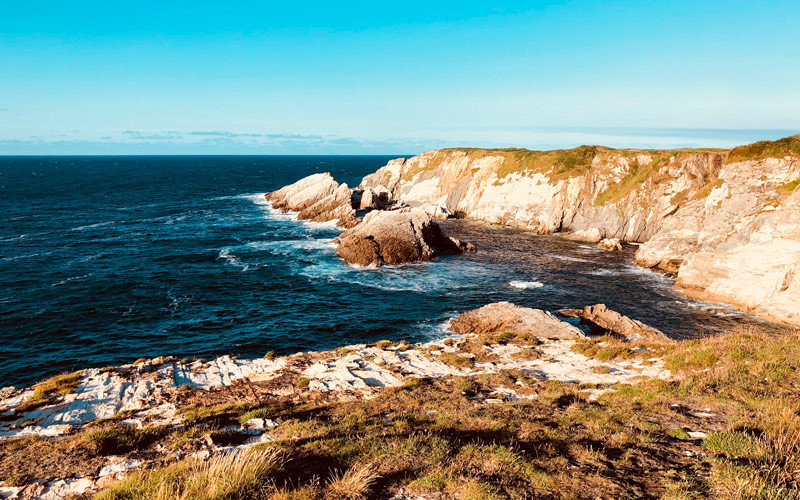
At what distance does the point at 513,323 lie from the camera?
99.4 ft

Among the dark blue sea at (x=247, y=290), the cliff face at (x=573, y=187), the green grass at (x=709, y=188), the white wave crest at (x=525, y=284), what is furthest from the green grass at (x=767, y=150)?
the white wave crest at (x=525, y=284)

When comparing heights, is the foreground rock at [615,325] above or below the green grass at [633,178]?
below

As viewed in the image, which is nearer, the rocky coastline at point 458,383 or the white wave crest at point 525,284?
the rocky coastline at point 458,383

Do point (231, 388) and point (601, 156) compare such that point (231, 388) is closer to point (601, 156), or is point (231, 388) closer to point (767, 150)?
point (767, 150)

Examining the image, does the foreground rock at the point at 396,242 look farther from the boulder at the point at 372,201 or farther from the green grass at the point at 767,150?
the boulder at the point at 372,201

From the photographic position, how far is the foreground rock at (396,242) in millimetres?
54406

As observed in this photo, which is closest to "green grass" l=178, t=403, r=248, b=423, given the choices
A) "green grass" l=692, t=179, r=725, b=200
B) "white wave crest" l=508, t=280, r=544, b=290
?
"white wave crest" l=508, t=280, r=544, b=290

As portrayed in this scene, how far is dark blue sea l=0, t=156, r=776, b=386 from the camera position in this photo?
105 ft

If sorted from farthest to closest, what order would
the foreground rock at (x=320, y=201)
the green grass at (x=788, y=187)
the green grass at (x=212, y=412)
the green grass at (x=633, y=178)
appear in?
the foreground rock at (x=320, y=201)
the green grass at (x=633, y=178)
the green grass at (x=788, y=187)
the green grass at (x=212, y=412)

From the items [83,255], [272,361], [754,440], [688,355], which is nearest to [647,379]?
[688,355]

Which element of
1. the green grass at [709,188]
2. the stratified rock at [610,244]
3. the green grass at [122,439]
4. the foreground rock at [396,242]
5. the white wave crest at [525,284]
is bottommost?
the white wave crest at [525,284]

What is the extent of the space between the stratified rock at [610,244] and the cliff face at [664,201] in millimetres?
3367

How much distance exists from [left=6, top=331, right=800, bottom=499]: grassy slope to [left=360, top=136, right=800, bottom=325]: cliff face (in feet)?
83.4

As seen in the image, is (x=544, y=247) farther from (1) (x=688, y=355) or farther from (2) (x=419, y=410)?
(2) (x=419, y=410)
